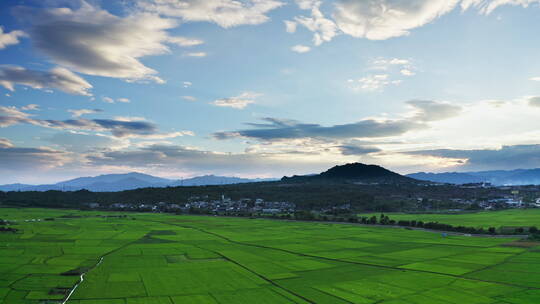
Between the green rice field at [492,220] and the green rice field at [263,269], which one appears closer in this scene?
the green rice field at [263,269]

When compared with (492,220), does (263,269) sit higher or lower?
lower

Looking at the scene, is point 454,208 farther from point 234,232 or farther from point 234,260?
point 234,260

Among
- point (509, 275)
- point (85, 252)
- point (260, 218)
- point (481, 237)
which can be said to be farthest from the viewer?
point (260, 218)

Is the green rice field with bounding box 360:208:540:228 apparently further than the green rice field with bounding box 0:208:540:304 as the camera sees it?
Yes

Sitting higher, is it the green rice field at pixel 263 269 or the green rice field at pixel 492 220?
the green rice field at pixel 492 220

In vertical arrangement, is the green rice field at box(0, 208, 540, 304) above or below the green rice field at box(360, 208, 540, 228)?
below

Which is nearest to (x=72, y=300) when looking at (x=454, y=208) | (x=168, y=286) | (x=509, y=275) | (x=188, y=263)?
(x=168, y=286)

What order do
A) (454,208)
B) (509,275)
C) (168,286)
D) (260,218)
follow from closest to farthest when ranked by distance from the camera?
1. (168,286)
2. (509,275)
3. (260,218)
4. (454,208)

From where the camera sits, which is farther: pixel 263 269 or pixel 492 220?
pixel 492 220
